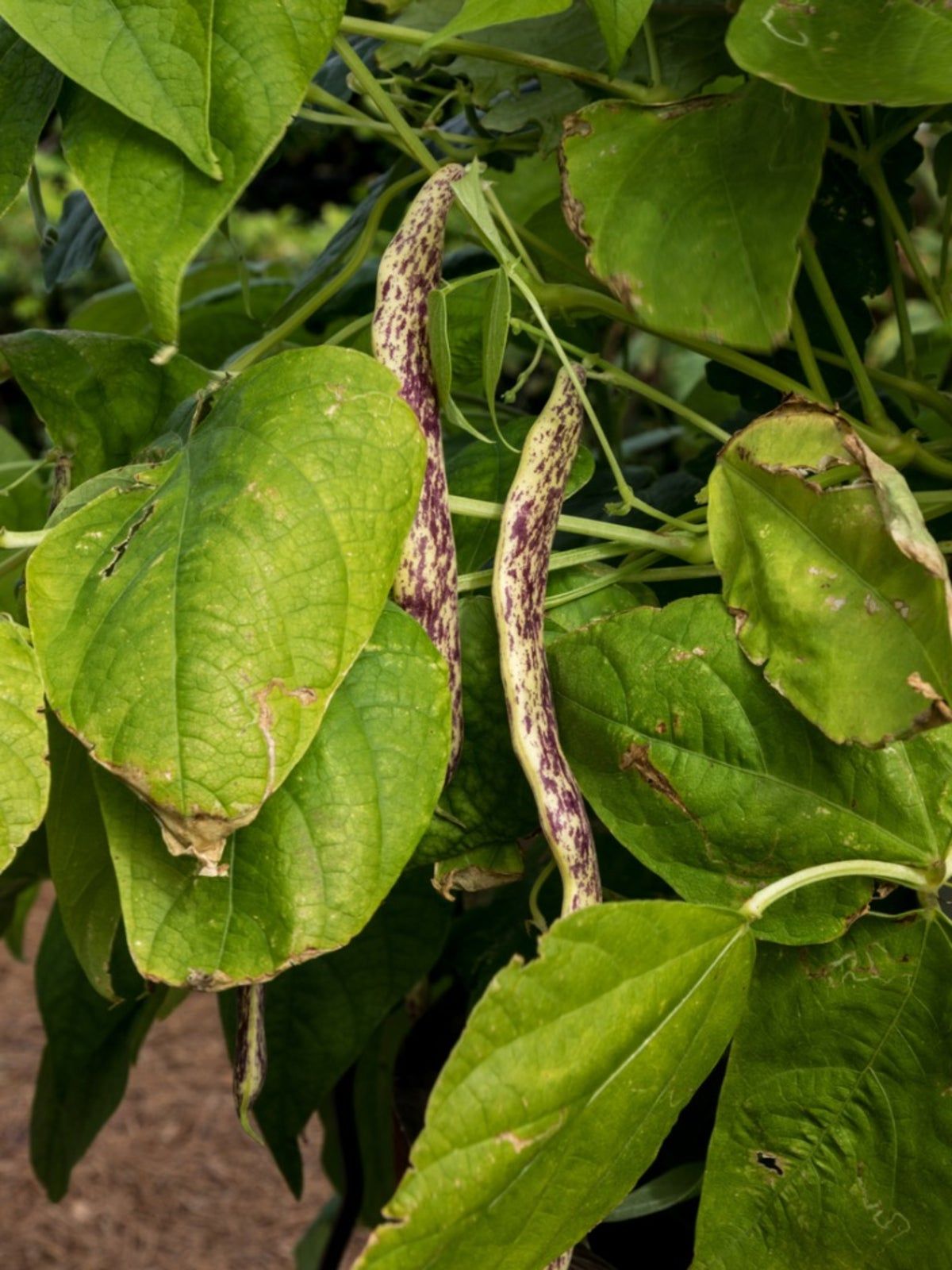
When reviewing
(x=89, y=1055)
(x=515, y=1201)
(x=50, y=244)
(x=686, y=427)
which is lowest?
(x=89, y=1055)

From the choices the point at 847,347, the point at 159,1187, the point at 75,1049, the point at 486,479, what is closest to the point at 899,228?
the point at 847,347

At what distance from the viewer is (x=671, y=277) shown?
1.07ft

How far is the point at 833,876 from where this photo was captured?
0.31 meters

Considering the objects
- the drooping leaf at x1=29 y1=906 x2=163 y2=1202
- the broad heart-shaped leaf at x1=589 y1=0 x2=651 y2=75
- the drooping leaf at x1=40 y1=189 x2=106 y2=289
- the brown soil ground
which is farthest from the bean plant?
the brown soil ground

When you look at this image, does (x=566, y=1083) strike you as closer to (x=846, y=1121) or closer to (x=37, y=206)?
(x=846, y=1121)

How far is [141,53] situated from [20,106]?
→ 7 centimetres

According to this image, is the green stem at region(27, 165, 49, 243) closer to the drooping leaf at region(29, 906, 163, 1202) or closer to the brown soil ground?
the drooping leaf at region(29, 906, 163, 1202)

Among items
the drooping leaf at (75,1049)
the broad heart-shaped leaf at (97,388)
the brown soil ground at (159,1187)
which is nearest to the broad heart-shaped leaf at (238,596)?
the broad heart-shaped leaf at (97,388)

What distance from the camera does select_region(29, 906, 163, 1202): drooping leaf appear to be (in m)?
0.59

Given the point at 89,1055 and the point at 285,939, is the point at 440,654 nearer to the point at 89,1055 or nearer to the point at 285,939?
the point at 285,939

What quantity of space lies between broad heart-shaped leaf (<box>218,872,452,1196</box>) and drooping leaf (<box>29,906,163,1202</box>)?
2.7 inches

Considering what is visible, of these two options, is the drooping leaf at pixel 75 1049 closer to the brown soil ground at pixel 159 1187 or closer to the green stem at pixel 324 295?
the green stem at pixel 324 295

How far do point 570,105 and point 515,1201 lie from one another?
1.06 feet

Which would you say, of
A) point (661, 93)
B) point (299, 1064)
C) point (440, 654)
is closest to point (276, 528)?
point (440, 654)
